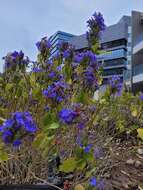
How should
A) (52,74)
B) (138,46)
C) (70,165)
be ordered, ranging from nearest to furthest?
(70,165) → (52,74) → (138,46)

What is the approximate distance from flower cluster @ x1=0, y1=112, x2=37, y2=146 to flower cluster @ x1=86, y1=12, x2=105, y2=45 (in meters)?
1.46

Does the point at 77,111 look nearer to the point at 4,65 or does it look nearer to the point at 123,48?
the point at 4,65

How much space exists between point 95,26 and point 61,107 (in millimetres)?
835

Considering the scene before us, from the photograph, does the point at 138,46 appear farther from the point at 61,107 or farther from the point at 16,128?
the point at 16,128

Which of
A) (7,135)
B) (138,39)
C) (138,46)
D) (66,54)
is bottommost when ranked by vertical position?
(7,135)

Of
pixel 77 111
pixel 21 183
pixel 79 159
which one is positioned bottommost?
pixel 21 183

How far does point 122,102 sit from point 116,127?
72 cm

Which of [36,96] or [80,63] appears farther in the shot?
[80,63]

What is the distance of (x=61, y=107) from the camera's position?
6.09ft

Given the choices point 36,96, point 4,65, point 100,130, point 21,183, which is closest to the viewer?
point 21,183

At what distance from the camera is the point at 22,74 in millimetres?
2385

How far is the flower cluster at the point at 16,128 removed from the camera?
112cm

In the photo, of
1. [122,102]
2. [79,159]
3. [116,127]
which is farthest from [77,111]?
[122,102]

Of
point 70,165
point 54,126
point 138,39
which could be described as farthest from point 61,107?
point 138,39
